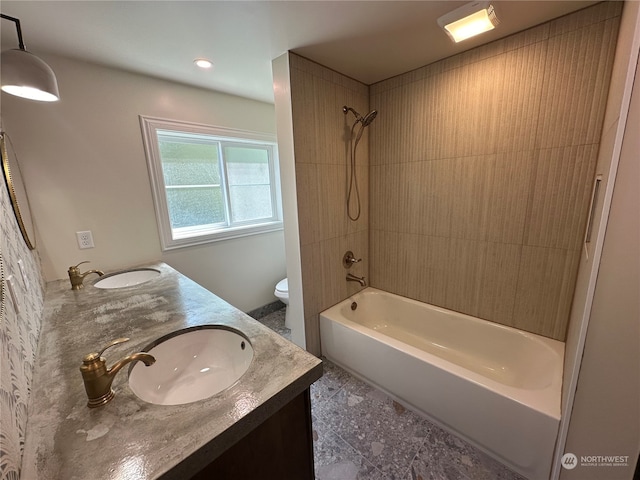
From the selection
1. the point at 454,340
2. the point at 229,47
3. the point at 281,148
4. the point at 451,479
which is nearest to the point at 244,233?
the point at 281,148

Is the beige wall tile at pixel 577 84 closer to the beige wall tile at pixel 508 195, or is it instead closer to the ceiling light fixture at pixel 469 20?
the beige wall tile at pixel 508 195

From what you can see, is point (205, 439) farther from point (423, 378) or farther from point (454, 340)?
point (454, 340)

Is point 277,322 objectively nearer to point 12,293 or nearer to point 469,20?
point 12,293

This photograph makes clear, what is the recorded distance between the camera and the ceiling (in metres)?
1.22

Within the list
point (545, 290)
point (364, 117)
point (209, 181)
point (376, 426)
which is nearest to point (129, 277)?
point (209, 181)

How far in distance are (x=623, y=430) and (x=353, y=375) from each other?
143 cm

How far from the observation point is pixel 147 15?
1.25m

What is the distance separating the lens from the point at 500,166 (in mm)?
1671

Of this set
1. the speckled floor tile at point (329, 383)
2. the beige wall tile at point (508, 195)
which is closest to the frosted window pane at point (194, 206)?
the speckled floor tile at point (329, 383)

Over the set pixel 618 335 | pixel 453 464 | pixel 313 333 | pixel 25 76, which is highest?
pixel 25 76

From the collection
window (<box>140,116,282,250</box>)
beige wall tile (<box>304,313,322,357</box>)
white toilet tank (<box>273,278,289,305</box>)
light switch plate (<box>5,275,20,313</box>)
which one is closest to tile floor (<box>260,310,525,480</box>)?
beige wall tile (<box>304,313,322,357</box>)

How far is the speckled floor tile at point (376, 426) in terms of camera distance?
1.36 m

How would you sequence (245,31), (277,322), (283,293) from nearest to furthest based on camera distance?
(245,31) < (283,293) < (277,322)

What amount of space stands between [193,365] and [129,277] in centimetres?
121
